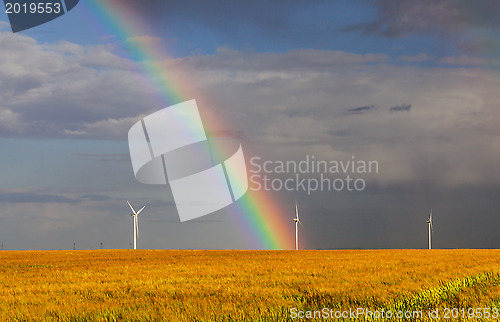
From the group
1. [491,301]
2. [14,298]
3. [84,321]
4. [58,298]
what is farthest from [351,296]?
[14,298]

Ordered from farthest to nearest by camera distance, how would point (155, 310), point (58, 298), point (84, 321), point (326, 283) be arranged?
point (326, 283) < point (58, 298) < point (155, 310) < point (84, 321)

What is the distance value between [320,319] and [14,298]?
12627mm

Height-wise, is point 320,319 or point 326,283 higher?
point 326,283

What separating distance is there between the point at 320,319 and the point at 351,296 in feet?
17.7

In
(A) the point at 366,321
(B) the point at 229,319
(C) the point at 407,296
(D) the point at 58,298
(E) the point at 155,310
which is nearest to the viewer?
(A) the point at 366,321

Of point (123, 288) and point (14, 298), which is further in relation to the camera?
point (123, 288)

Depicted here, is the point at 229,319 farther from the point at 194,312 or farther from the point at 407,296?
the point at 407,296

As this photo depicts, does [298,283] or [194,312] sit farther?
[298,283]

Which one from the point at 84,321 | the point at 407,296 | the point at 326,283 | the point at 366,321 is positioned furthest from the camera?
the point at 326,283

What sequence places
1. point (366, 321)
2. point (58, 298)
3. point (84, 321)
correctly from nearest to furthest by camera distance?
1. point (366, 321)
2. point (84, 321)
3. point (58, 298)

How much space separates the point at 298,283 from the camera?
26.4 meters

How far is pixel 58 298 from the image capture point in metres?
22.1

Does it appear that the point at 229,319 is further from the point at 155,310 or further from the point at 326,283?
the point at 326,283

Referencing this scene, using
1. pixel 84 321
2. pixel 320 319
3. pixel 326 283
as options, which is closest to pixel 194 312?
pixel 84 321
